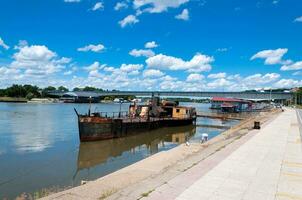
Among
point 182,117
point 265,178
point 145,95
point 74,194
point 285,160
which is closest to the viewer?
point 74,194

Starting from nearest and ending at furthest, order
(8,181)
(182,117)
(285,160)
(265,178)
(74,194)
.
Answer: (74,194), (265,178), (285,160), (8,181), (182,117)

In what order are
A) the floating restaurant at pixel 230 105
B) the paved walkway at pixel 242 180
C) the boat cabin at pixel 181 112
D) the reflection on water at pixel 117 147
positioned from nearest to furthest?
the paved walkway at pixel 242 180
the reflection on water at pixel 117 147
the boat cabin at pixel 181 112
the floating restaurant at pixel 230 105

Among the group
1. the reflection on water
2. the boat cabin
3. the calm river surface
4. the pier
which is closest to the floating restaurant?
the boat cabin

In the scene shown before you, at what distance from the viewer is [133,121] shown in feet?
141

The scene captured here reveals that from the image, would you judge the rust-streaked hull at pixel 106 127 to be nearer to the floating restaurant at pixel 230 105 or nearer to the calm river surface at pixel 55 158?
the calm river surface at pixel 55 158

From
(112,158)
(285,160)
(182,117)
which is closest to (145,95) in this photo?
A: (182,117)

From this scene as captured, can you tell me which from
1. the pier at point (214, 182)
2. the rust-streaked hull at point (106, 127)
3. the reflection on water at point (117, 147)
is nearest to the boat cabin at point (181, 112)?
the reflection on water at point (117, 147)

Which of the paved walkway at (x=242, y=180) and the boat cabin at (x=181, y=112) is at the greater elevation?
the boat cabin at (x=181, y=112)

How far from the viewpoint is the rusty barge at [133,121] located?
3488 cm

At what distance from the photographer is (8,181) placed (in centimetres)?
1788

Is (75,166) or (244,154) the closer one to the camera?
(244,154)

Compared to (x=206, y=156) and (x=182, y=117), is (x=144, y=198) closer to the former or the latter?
(x=206, y=156)

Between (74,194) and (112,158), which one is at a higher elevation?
(74,194)

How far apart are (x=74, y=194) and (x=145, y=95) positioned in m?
139
